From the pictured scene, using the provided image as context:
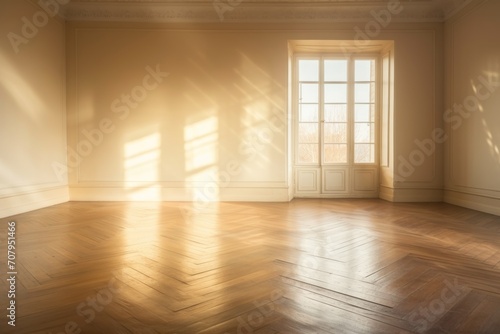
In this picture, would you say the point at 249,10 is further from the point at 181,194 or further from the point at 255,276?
the point at 255,276

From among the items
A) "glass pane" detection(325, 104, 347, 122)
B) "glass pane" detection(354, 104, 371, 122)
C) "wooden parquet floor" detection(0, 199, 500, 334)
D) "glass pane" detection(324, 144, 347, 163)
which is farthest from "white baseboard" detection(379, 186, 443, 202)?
"wooden parquet floor" detection(0, 199, 500, 334)

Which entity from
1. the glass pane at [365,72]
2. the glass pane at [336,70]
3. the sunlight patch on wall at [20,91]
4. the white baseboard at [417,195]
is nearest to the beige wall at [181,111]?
the white baseboard at [417,195]

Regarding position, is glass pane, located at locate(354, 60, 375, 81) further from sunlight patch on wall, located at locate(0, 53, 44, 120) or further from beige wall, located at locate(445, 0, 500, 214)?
sunlight patch on wall, located at locate(0, 53, 44, 120)

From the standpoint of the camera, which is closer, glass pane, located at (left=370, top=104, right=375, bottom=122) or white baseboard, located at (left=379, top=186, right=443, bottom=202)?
white baseboard, located at (left=379, top=186, right=443, bottom=202)

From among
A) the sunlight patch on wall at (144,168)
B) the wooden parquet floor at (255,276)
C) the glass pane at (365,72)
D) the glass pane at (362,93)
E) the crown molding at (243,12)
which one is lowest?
the wooden parquet floor at (255,276)

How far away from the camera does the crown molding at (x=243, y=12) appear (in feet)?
20.0

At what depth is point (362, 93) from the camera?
6734mm

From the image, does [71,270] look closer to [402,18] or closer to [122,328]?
[122,328]

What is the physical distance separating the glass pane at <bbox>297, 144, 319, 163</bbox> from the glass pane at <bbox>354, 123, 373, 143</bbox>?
88cm

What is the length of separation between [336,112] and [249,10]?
278 cm

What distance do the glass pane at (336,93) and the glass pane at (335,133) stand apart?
527mm

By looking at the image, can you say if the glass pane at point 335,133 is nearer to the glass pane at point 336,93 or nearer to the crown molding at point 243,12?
the glass pane at point 336,93

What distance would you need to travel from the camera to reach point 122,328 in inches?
61.3

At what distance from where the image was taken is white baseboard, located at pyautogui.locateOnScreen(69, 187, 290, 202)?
629 cm
